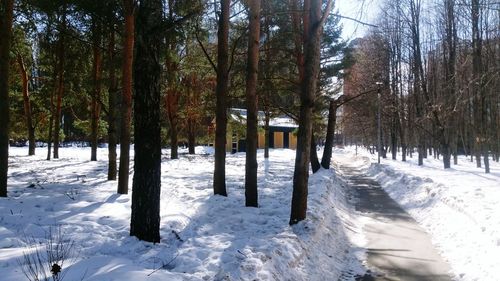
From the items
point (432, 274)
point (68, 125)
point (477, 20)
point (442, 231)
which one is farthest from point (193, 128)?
point (68, 125)

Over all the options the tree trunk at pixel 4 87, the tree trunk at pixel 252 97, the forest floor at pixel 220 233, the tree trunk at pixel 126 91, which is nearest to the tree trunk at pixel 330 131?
Result: the forest floor at pixel 220 233

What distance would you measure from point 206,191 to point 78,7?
6424 millimetres

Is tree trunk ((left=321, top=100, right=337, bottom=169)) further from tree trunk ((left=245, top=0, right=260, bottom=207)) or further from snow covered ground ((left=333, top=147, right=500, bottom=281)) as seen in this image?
tree trunk ((left=245, top=0, right=260, bottom=207))

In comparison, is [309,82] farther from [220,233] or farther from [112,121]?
[112,121]

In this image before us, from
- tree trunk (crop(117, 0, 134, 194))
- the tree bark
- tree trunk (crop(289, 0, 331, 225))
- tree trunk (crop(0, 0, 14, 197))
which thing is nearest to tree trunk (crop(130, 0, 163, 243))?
tree trunk (crop(289, 0, 331, 225))

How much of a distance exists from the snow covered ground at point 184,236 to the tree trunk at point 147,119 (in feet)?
1.38

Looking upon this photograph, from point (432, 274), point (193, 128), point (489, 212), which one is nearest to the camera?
point (432, 274)

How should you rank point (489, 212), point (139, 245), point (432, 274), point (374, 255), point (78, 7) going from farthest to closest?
point (78, 7) → point (489, 212) → point (374, 255) → point (432, 274) → point (139, 245)

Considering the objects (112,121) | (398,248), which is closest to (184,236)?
(398,248)

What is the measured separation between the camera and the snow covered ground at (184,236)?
507 cm

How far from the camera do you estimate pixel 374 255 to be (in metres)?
8.38

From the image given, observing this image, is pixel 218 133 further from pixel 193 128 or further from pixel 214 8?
pixel 193 128

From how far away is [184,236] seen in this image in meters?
7.12

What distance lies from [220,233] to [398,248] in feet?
12.8
